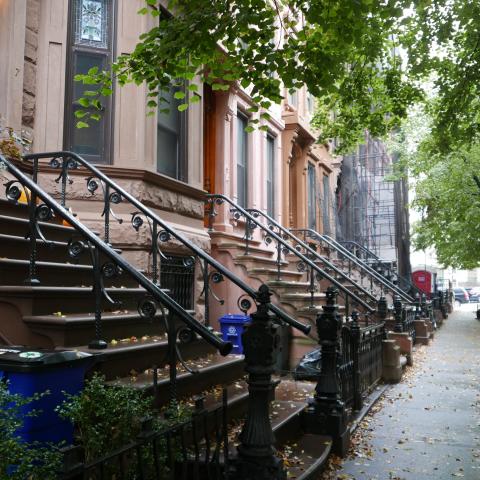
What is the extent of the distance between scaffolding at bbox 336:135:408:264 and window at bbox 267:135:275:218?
871cm

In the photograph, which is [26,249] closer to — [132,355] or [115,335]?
[115,335]

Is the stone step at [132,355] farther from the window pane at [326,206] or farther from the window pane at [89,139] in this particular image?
the window pane at [326,206]

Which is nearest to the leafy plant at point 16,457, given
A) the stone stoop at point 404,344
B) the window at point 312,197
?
the stone stoop at point 404,344

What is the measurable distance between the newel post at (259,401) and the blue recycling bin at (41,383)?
1.19 meters

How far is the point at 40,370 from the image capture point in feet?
10.7

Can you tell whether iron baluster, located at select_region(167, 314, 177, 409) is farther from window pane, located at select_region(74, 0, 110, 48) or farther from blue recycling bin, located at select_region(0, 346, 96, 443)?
window pane, located at select_region(74, 0, 110, 48)

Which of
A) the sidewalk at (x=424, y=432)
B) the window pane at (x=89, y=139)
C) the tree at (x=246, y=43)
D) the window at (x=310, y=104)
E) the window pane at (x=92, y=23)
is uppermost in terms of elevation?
the window at (x=310, y=104)

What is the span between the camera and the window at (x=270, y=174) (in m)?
14.8

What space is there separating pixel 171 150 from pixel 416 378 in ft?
21.1

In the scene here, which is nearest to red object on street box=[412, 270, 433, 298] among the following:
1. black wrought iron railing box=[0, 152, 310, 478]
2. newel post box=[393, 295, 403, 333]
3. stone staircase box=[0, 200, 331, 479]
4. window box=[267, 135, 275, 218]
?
window box=[267, 135, 275, 218]

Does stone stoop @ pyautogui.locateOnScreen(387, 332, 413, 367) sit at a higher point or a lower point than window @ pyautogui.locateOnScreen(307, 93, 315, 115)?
lower

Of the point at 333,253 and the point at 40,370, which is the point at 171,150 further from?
the point at 333,253

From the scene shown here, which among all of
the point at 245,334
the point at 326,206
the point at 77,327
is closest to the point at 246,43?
the point at 77,327

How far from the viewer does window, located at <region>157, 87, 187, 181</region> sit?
8.94 meters
